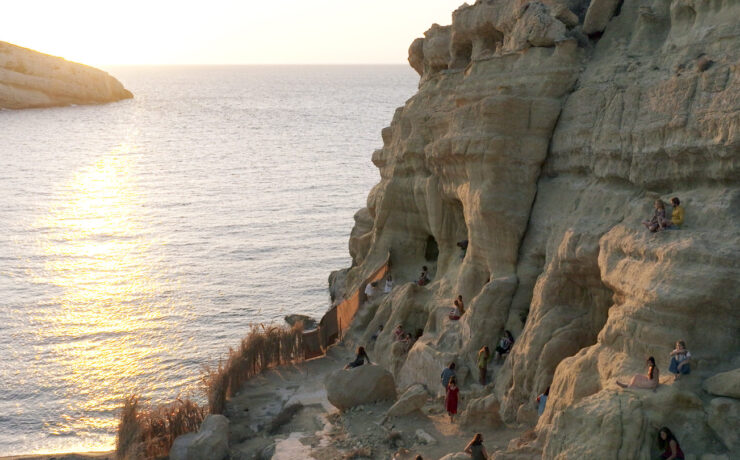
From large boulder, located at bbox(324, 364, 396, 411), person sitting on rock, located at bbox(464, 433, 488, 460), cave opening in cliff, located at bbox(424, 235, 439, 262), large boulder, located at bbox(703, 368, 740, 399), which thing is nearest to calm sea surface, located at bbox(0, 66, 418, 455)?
cave opening in cliff, located at bbox(424, 235, 439, 262)

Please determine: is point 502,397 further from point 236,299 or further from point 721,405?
point 236,299

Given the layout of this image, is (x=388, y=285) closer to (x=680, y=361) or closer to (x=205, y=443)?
(x=205, y=443)

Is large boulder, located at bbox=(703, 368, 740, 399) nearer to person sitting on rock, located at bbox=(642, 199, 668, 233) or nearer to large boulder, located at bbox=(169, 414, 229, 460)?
person sitting on rock, located at bbox=(642, 199, 668, 233)

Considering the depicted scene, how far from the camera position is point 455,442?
18547 mm

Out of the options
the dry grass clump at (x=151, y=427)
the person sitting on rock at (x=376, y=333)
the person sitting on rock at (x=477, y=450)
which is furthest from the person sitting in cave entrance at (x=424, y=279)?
the person sitting on rock at (x=477, y=450)

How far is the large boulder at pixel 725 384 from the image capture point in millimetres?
13062

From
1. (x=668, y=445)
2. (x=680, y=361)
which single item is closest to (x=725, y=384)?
(x=680, y=361)

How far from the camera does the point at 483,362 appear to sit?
19625 millimetres

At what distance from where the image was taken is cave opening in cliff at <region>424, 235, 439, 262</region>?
27.8 meters

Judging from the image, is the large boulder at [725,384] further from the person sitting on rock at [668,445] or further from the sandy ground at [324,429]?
the sandy ground at [324,429]

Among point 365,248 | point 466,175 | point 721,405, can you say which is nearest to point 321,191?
point 365,248

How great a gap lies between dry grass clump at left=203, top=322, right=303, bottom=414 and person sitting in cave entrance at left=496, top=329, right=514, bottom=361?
309 inches

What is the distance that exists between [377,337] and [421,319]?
1.75 meters

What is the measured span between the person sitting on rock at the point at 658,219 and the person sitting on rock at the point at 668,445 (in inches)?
151
